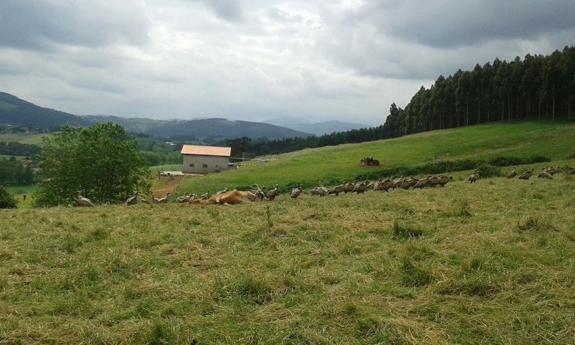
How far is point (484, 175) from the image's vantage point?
3312 cm

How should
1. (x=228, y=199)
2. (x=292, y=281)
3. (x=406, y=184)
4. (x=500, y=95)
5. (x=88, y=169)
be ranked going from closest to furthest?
1. (x=292, y=281)
2. (x=228, y=199)
3. (x=406, y=184)
4. (x=88, y=169)
5. (x=500, y=95)

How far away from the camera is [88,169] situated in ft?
137

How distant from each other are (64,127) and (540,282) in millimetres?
46864

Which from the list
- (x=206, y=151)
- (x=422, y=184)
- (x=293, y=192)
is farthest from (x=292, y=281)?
(x=206, y=151)

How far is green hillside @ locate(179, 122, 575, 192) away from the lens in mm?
52444

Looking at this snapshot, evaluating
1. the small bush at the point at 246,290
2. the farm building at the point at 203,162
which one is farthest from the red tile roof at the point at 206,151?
the small bush at the point at 246,290

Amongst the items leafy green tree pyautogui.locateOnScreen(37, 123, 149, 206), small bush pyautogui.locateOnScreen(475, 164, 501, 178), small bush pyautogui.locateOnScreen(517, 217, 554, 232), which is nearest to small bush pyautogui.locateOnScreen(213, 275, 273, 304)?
small bush pyautogui.locateOnScreen(517, 217, 554, 232)

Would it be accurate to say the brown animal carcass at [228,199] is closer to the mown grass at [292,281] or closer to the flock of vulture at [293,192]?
the flock of vulture at [293,192]

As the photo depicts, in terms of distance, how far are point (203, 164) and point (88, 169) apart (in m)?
54.1

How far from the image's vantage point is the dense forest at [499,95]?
3337 inches

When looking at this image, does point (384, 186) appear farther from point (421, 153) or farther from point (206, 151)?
point (206, 151)

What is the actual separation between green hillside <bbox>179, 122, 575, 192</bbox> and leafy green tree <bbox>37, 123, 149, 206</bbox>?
26.7 ft

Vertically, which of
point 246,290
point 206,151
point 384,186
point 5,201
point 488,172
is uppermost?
point 206,151

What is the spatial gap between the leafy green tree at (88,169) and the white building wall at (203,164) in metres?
50.4
